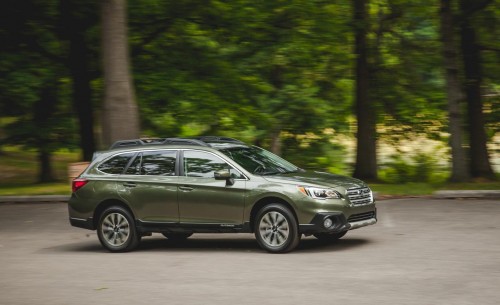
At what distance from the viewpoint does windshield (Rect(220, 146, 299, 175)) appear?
1311 cm

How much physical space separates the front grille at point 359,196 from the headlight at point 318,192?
0.26 m

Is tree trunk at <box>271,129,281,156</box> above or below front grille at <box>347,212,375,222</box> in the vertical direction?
above

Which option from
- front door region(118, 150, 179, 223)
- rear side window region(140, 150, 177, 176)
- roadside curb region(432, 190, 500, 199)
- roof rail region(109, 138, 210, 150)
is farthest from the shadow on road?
roadside curb region(432, 190, 500, 199)

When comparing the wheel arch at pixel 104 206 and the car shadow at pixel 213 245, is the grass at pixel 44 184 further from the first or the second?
the wheel arch at pixel 104 206

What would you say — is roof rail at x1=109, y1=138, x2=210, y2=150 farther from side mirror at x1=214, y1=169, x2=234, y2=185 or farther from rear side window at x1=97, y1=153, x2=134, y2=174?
side mirror at x1=214, y1=169, x2=234, y2=185

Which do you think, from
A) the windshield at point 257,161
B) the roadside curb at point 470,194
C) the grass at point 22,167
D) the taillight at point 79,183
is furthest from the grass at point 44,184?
the taillight at point 79,183

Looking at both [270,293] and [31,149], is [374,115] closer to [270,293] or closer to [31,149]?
[31,149]

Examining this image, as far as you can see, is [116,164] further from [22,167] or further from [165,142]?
[22,167]

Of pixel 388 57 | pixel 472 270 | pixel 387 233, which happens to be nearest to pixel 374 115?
pixel 388 57

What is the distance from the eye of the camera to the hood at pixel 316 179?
40.9ft

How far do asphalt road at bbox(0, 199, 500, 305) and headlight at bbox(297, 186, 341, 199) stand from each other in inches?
31.4

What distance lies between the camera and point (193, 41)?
2803cm

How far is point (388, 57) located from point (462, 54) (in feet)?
12.5

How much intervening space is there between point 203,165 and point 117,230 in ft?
5.78
